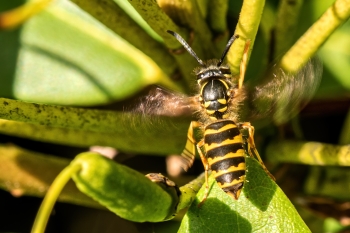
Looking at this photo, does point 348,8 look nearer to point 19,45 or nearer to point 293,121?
point 293,121

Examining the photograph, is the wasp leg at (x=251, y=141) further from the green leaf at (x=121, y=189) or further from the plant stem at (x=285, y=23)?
the green leaf at (x=121, y=189)

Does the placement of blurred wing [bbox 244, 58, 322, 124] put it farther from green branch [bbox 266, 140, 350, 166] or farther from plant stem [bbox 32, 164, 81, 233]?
plant stem [bbox 32, 164, 81, 233]

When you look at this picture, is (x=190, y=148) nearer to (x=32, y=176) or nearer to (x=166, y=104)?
(x=166, y=104)

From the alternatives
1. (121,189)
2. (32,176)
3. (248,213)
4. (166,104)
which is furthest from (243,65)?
(32,176)

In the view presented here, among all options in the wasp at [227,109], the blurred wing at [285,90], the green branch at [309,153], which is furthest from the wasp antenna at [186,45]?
the green branch at [309,153]

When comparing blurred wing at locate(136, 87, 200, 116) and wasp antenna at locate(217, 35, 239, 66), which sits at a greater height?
wasp antenna at locate(217, 35, 239, 66)

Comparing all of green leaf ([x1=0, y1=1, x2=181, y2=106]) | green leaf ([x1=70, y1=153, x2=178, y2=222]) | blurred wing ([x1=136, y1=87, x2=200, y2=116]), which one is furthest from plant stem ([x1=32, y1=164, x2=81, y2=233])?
green leaf ([x1=0, y1=1, x2=181, y2=106])

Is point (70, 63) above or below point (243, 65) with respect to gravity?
above
